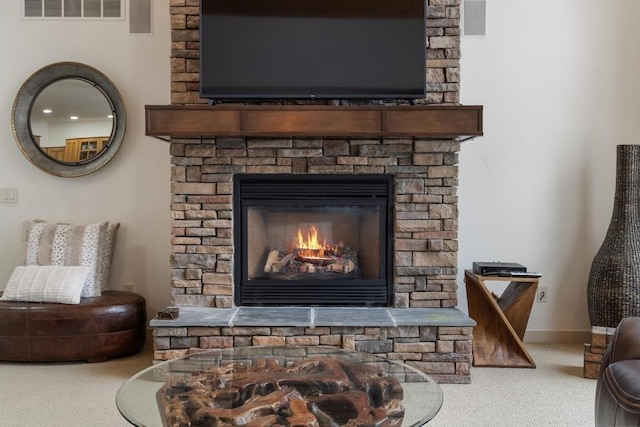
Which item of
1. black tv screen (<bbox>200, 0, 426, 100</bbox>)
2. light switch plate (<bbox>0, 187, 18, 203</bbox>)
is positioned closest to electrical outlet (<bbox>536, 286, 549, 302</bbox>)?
black tv screen (<bbox>200, 0, 426, 100</bbox>)

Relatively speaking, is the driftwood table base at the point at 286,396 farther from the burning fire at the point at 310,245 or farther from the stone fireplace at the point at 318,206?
the burning fire at the point at 310,245

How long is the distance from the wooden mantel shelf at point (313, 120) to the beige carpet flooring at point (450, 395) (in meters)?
1.35

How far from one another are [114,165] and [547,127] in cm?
283

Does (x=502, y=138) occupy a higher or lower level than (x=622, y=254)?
higher

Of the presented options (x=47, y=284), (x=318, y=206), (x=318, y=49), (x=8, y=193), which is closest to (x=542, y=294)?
(x=318, y=206)

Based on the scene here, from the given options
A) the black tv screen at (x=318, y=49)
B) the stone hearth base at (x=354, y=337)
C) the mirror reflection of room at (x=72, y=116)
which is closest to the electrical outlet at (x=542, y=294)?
the stone hearth base at (x=354, y=337)

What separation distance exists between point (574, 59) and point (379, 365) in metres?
2.78

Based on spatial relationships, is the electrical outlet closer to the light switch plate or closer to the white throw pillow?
the white throw pillow

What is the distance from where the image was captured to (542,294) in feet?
14.2

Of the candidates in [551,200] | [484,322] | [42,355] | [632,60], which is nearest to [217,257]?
[42,355]

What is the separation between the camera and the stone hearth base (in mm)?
3527

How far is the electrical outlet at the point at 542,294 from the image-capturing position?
432 centimetres

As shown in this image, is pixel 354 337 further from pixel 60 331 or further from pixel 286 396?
pixel 60 331

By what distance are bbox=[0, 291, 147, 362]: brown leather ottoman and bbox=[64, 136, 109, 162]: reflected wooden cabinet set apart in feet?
3.27
